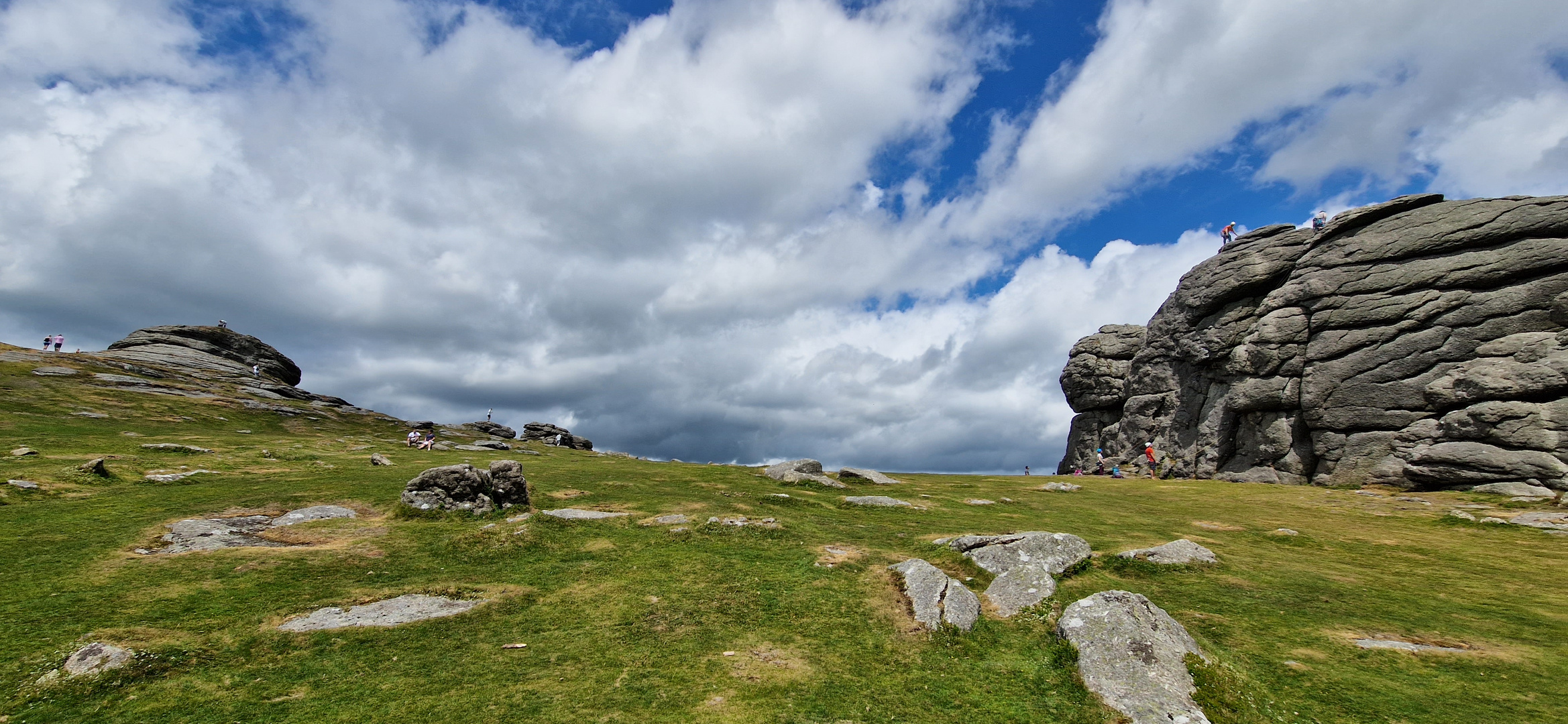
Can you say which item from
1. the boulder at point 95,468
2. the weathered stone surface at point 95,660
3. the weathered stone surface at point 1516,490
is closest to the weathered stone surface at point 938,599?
the weathered stone surface at point 95,660

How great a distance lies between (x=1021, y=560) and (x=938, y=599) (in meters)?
5.19

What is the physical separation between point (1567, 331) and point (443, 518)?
8380cm

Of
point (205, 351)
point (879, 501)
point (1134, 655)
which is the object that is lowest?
point (1134, 655)

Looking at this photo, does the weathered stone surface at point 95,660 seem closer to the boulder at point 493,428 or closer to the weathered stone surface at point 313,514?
the weathered stone surface at point 313,514

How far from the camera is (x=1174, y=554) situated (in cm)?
2509

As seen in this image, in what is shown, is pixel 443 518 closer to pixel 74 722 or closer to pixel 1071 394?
pixel 74 722

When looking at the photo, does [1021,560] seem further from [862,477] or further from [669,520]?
[862,477]

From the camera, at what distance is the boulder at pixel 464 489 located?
29.3 metres

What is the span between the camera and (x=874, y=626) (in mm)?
18453

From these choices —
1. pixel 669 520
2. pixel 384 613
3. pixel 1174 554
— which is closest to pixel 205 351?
pixel 669 520

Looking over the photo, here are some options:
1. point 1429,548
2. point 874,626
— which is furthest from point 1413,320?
point 874,626

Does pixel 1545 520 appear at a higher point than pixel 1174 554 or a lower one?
higher

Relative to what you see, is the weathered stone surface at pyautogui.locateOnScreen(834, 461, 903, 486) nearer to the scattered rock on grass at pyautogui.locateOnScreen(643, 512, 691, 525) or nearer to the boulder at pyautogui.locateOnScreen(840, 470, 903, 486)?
the boulder at pyautogui.locateOnScreen(840, 470, 903, 486)

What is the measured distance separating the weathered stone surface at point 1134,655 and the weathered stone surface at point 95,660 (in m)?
21.9
